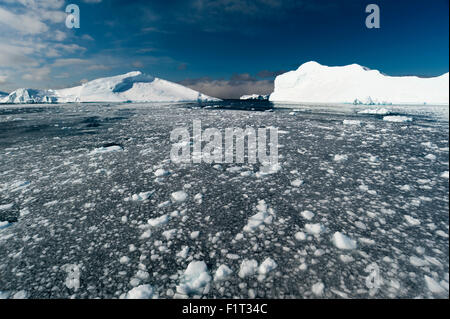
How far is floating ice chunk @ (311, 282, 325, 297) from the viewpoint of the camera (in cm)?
147

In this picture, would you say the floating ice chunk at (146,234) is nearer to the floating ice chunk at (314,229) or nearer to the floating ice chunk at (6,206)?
the floating ice chunk at (314,229)

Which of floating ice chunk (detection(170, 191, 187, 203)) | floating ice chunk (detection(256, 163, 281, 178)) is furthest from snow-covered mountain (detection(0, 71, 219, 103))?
floating ice chunk (detection(170, 191, 187, 203))

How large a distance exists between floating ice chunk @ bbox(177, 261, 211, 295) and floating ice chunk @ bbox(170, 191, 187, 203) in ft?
3.72

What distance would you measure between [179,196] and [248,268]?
1.46 metres

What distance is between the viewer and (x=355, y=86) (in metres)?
32.2

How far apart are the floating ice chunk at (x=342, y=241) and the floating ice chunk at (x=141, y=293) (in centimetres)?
155

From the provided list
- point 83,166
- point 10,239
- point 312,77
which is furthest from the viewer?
point 312,77

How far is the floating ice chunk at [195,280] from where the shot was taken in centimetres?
154

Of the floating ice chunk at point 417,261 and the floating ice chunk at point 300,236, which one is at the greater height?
the floating ice chunk at point 300,236

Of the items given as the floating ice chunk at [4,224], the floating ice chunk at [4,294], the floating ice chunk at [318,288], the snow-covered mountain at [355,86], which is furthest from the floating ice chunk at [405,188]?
the snow-covered mountain at [355,86]

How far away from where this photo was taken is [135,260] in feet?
5.95
